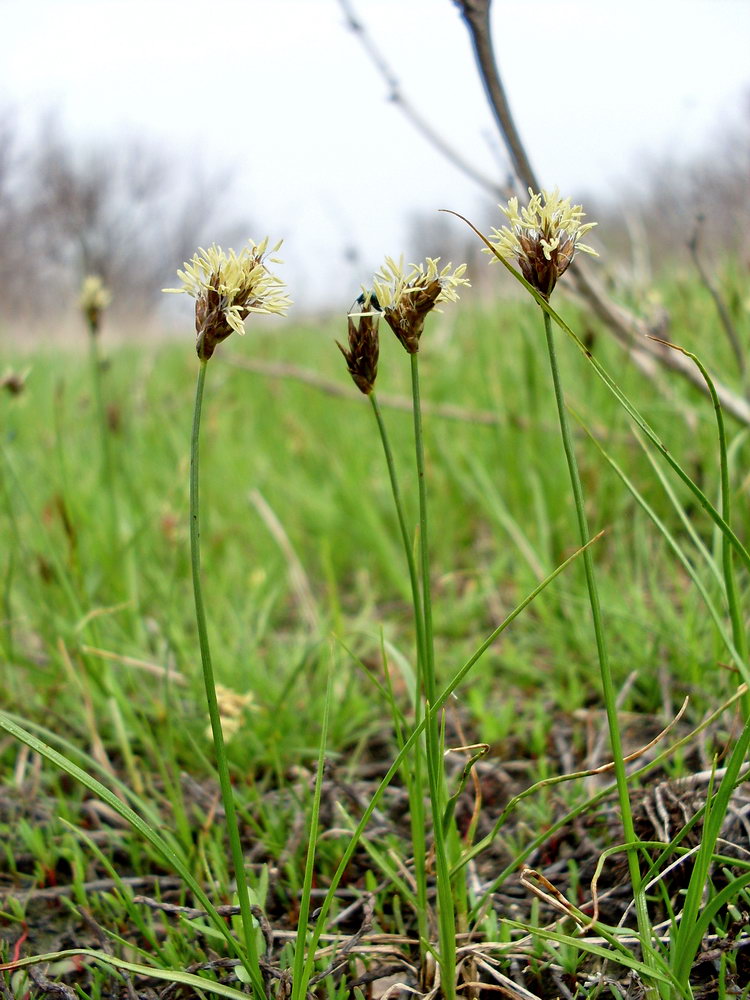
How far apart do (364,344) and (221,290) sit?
120 millimetres

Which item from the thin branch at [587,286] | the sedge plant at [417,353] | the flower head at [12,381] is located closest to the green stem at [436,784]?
the sedge plant at [417,353]

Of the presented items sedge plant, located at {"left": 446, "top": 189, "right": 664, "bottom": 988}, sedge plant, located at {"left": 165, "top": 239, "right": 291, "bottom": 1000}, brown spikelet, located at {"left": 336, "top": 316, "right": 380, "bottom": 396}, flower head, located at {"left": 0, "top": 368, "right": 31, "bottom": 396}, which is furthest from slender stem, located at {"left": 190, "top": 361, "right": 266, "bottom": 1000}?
flower head, located at {"left": 0, "top": 368, "right": 31, "bottom": 396}

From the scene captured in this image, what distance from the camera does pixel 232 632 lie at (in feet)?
5.04

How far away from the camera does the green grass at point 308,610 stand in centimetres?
102

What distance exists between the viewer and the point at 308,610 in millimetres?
1419

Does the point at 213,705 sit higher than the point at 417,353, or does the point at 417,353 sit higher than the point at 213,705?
the point at 417,353

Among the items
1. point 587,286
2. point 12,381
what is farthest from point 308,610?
point 587,286

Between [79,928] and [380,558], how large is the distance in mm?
1035

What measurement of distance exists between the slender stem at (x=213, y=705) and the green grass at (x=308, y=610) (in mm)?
166

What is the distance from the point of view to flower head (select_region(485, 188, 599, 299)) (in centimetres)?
57

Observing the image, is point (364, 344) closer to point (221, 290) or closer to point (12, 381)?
point (221, 290)

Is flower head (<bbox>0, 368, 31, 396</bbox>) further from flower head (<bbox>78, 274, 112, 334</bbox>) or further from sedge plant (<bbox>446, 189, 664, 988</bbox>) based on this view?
sedge plant (<bbox>446, 189, 664, 988</bbox>)

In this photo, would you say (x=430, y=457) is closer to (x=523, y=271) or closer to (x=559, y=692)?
(x=559, y=692)

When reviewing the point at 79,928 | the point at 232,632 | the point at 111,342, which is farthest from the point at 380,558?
the point at 111,342
